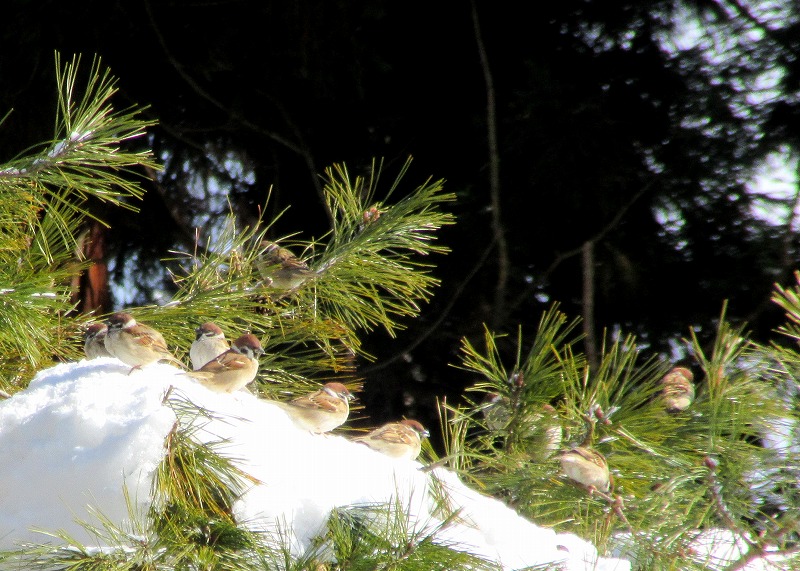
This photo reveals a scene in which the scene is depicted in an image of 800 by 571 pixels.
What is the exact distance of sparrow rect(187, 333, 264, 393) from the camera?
1820mm

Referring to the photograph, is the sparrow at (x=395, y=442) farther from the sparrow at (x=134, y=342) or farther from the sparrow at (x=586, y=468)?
the sparrow at (x=586, y=468)

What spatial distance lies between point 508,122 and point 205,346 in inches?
89.1

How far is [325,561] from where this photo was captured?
1.34m

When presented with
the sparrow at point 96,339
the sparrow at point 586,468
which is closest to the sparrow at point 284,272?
the sparrow at point 96,339

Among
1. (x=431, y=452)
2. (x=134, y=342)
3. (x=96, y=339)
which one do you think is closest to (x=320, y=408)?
(x=431, y=452)

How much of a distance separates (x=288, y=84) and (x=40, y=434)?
3.16 meters

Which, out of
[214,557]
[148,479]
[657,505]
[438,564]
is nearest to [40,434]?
[148,479]

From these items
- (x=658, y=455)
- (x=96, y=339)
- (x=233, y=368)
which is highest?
(x=658, y=455)

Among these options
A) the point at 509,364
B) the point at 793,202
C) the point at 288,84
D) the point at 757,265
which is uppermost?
the point at 288,84

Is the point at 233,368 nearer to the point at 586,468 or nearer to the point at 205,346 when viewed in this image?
the point at 205,346

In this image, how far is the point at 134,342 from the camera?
6.60 ft

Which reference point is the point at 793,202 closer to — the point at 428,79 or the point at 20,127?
the point at 428,79

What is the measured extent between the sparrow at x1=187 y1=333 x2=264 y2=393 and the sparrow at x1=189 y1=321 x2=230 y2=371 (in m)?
0.09

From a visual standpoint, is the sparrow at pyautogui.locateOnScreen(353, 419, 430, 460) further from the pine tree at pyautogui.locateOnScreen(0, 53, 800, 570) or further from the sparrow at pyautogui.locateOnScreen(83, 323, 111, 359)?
the sparrow at pyautogui.locateOnScreen(83, 323, 111, 359)
